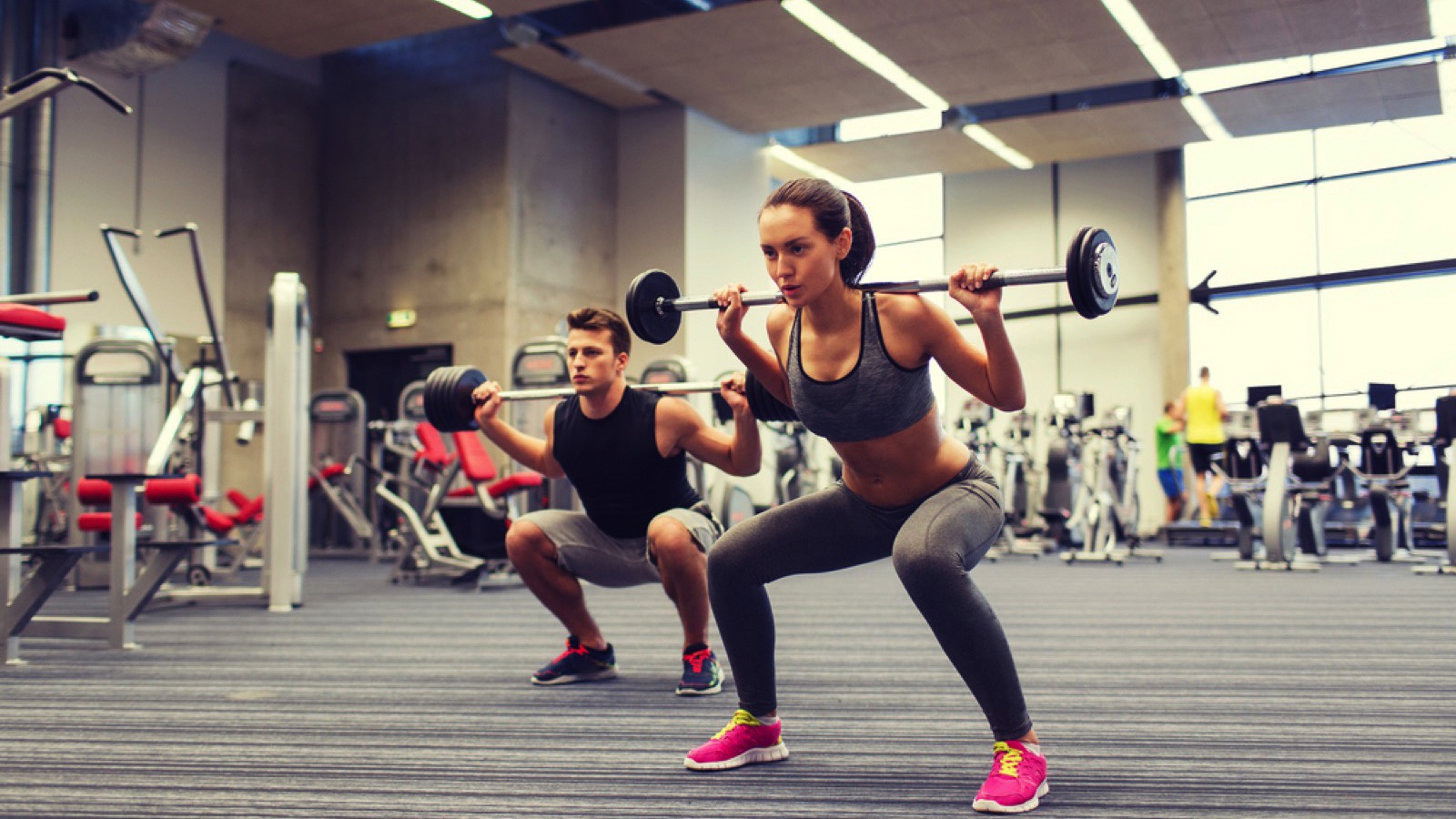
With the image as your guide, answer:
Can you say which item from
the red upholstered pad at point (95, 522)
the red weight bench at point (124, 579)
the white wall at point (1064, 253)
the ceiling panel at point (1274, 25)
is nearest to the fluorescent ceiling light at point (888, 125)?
the white wall at point (1064, 253)

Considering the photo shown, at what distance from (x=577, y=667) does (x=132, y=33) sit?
23.5 ft

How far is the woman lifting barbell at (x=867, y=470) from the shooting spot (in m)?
1.89

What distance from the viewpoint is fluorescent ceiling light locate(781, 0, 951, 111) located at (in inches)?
332

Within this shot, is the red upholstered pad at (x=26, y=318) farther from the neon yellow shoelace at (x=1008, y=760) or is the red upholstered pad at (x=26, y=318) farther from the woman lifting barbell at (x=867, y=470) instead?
the neon yellow shoelace at (x=1008, y=760)

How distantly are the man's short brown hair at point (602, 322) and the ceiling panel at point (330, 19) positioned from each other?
19.2ft

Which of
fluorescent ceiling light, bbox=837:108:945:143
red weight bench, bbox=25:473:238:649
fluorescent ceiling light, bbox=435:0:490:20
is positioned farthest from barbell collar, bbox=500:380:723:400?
fluorescent ceiling light, bbox=837:108:945:143

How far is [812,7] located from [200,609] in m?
5.70

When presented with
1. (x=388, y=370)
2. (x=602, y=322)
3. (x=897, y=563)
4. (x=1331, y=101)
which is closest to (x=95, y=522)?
(x=602, y=322)

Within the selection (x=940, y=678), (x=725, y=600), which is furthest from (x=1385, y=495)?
(x=725, y=600)

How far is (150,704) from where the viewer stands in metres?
2.91

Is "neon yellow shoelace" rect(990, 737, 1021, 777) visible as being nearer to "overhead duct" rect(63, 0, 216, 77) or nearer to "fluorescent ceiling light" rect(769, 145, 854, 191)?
"overhead duct" rect(63, 0, 216, 77)

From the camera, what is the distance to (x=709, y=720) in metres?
2.65

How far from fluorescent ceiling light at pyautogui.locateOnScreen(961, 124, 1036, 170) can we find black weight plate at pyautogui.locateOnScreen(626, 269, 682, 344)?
30.9 feet

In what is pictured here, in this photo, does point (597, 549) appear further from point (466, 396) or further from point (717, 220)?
point (717, 220)
